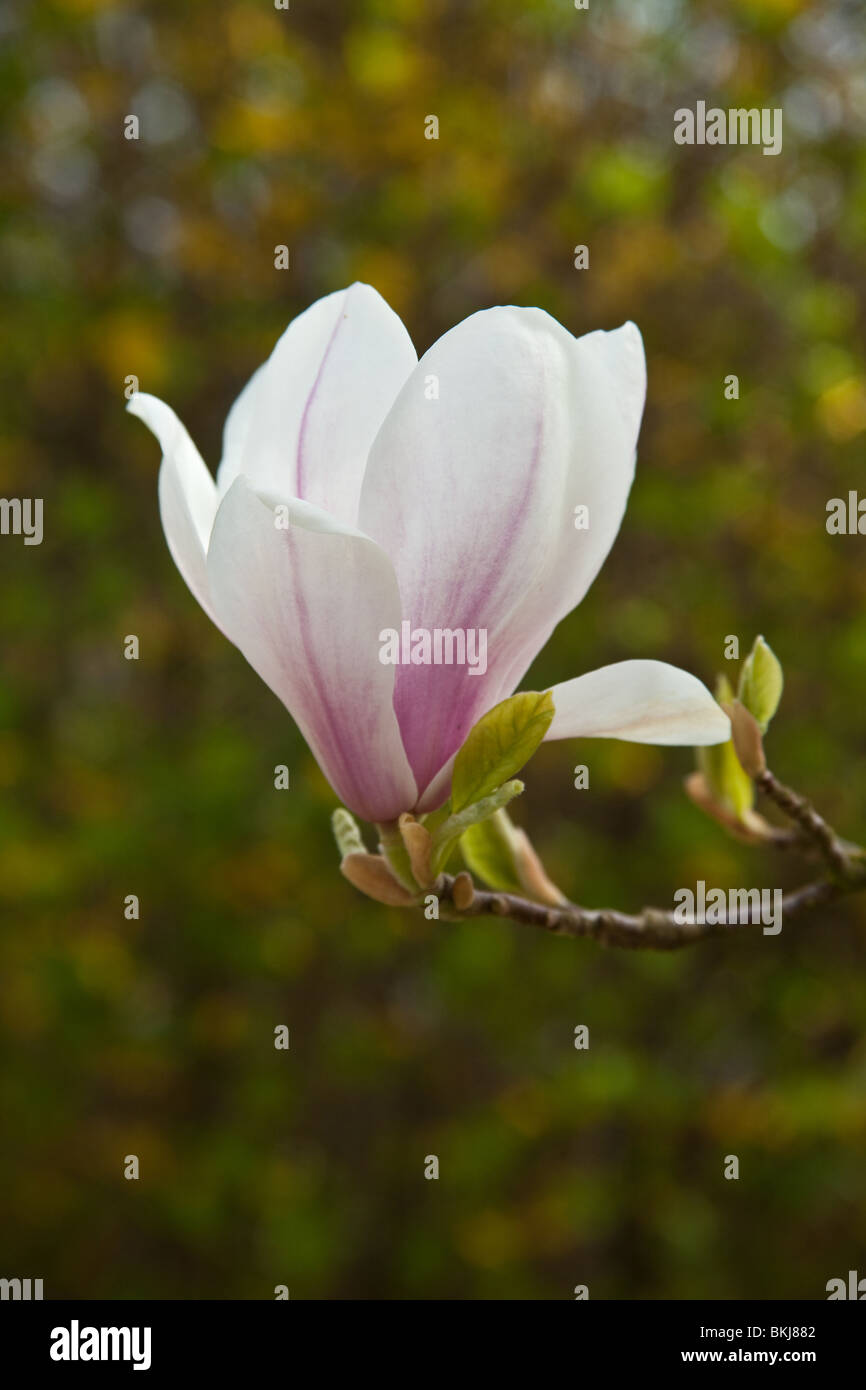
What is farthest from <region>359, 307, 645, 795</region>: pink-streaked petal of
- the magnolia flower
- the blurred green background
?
the blurred green background

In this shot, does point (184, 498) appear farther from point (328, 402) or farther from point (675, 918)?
point (675, 918)

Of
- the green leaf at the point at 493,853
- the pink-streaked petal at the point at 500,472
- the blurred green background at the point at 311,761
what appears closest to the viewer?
the pink-streaked petal at the point at 500,472

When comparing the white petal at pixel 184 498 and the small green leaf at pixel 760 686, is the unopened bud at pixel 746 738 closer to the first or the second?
the small green leaf at pixel 760 686

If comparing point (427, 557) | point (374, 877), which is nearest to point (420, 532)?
point (427, 557)

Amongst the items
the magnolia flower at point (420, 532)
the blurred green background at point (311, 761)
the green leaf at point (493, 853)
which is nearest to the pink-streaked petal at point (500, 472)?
the magnolia flower at point (420, 532)

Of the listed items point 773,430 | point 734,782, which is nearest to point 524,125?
point 773,430

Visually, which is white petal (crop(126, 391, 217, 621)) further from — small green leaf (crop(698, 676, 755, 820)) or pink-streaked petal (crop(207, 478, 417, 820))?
small green leaf (crop(698, 676, 755, 820))

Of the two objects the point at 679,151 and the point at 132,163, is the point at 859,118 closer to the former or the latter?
the point at 679,151
